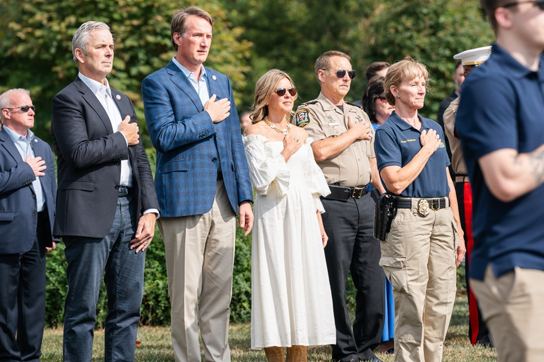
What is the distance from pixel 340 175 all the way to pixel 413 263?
1.46 meters

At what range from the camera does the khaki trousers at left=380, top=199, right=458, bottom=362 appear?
510 cm

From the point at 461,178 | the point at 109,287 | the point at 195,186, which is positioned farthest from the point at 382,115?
the point at 109,287

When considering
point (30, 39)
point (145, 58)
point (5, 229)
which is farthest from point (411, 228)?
point (30, 39)

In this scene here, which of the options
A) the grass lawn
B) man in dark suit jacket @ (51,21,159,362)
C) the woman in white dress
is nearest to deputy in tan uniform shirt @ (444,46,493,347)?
the grass lawn

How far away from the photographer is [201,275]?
5.43 meters

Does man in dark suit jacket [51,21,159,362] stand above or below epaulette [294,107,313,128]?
below

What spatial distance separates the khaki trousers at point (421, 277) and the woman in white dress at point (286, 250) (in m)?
0.74

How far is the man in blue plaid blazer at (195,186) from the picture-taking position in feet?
17.3

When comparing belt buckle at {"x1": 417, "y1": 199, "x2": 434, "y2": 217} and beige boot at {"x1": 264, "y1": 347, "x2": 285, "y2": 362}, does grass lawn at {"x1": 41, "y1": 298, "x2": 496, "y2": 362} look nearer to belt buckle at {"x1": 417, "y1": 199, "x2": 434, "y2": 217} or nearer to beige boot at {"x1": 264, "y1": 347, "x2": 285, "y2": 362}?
beige boot at {"x1": 264, "y1": 347, "x2": 285, "y2": 362}

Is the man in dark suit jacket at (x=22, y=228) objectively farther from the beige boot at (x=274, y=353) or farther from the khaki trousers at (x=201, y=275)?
the beige boot at (x=274, y=353)

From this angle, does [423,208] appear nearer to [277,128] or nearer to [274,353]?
[277,128]

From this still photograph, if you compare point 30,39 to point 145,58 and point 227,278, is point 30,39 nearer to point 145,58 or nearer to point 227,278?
point 145,58

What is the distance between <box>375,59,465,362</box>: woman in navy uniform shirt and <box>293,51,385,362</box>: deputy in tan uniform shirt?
1025 millimetres

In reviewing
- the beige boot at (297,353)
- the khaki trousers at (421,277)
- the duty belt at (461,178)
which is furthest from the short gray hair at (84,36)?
the duty belt at (461,178)
